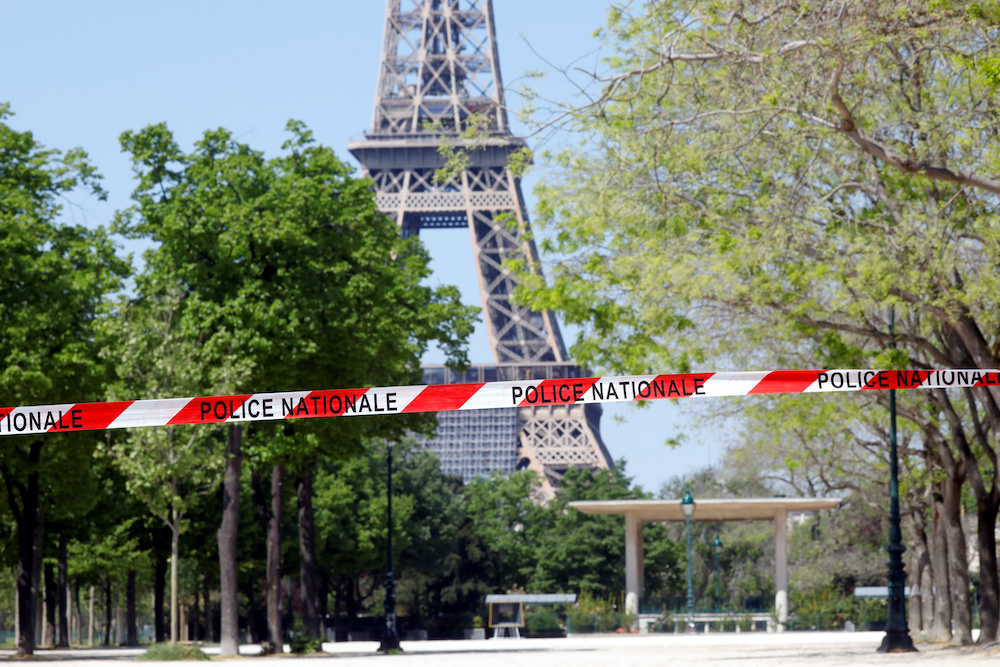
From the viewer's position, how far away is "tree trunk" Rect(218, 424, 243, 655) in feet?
84.9

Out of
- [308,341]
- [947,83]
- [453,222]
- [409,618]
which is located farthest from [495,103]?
[453,222]

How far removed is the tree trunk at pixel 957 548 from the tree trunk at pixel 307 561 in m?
15.3

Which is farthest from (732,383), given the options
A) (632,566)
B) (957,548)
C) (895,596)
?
(632,566)

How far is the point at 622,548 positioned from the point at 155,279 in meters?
41.1

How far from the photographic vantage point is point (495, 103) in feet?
48.6

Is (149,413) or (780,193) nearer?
(149,413)

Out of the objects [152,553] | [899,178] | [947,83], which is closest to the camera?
[947,83]

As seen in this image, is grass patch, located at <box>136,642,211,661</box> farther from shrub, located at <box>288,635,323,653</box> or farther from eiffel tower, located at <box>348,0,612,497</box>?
eiffel tower, located at <box>348,0,612,497</box>

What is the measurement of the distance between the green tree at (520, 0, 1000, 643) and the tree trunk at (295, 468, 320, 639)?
1371 centimetres

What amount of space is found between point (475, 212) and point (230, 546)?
176 ft

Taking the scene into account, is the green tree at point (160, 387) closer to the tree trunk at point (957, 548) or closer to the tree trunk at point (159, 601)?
the tree trunk at point (957, 548)

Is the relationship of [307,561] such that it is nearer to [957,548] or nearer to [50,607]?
[957,548]

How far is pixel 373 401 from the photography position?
10477 millimetres

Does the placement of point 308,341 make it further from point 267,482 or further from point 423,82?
point 423,82
